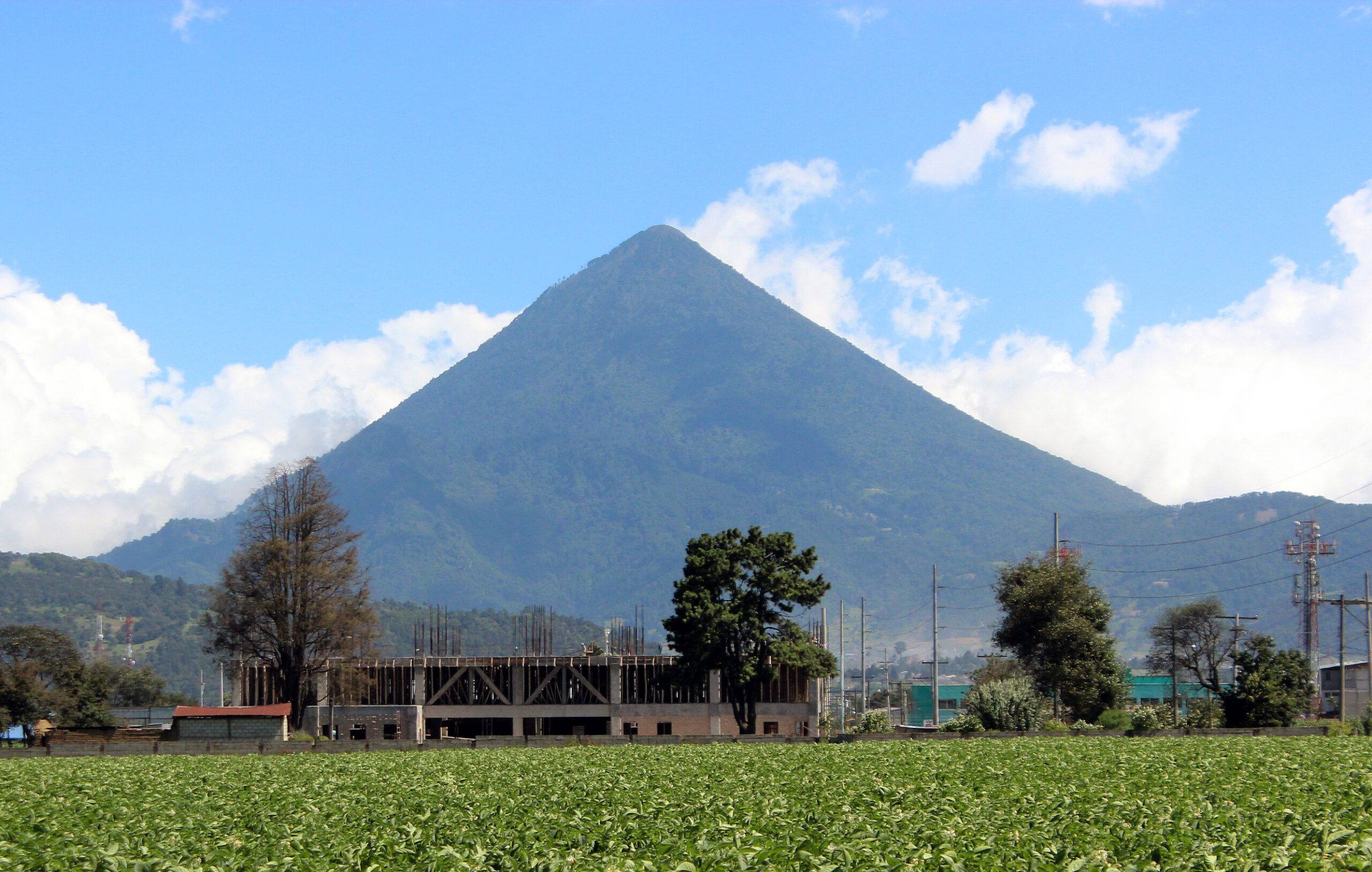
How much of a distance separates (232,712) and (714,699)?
4412cm

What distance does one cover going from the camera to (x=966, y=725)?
80188 millimetres

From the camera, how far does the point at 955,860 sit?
18188 millimetres

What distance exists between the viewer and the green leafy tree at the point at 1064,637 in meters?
90.2

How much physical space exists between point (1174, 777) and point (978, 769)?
6225 millimetres

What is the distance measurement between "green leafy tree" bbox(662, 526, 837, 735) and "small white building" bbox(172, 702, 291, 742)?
2741 centimetres

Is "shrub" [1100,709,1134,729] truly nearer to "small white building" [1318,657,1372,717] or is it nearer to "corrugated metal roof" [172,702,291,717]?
"corrugated metal roof" [172,702,291,717]

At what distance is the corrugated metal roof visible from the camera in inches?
2778

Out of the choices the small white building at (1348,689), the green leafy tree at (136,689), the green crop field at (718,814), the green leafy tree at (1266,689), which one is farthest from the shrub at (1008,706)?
the green leafy tree at (136,689)

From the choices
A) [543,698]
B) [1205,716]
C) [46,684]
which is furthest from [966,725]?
[46,684]

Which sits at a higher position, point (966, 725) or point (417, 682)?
point (966, 725)

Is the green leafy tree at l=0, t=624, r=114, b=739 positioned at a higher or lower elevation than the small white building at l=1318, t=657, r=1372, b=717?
higher

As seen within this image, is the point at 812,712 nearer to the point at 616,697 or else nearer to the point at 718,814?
the point at 616,697

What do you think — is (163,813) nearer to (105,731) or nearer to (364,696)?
(105,731)

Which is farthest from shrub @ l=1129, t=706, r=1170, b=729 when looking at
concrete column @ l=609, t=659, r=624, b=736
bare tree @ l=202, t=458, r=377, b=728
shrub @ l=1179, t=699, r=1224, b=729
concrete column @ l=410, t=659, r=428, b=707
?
concrete column @ l=410, t=659, r=428, b=707
